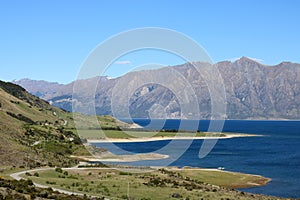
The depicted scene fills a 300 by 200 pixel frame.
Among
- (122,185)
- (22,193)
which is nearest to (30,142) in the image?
(122,185)

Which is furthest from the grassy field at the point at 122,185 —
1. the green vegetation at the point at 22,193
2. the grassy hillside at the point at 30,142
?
the grassy hillside at the point at 30,142

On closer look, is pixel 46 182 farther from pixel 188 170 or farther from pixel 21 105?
pixel 21 105

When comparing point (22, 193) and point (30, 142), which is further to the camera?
point (30, 142)

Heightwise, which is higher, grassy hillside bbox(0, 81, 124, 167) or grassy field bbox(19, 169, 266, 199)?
grassy hillside bbox(0, 81, 124, 167)

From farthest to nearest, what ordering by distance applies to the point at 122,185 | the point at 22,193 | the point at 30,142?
1. the point at 30,142
2. the point at 122,185
3. the point at 22,193

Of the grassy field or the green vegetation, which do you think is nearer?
the green vegetation

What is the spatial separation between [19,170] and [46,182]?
12456 mm

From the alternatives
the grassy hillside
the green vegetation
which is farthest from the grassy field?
the grassy hillside

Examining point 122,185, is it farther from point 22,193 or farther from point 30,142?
point 30,142

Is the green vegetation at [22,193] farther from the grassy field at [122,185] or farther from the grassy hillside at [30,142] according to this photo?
the grassy hillside at [30,142]

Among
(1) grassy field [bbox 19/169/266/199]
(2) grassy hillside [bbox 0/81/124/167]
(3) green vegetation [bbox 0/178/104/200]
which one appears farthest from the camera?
(2) grassy hillside [bbox 0/81/124/167]

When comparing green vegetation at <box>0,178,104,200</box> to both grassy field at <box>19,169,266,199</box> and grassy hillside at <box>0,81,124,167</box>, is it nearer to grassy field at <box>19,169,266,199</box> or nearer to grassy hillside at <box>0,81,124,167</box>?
grassy field at <box>19,169,266,199</box>

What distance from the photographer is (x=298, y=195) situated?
227 feet

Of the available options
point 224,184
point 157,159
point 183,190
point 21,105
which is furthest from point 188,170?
point 21,105
